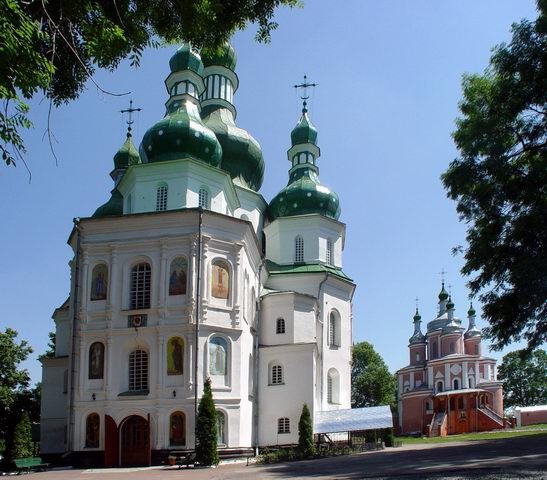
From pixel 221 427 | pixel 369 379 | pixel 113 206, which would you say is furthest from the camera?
pixel 369 379

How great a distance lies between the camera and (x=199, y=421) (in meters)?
24.5

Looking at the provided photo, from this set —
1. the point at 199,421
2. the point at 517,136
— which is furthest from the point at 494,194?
the point at 199,421

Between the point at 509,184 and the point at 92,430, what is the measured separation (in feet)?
60.9

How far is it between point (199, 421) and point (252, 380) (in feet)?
22.9

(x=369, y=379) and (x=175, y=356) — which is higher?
(x=175, y=356)

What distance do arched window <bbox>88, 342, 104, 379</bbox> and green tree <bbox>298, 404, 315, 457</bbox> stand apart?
847 cm

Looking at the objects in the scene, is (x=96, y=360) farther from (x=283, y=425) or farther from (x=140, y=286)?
(x=283, y=425)

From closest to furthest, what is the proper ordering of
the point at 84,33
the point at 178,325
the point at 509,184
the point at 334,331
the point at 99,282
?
the point at 84,33, the point at 509,184, the point at 178,325, the point at 99,282, the point at 334,331

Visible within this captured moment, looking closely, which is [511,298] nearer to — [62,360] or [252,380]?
[252,380]

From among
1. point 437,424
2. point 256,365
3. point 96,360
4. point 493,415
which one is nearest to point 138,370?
point 96,360

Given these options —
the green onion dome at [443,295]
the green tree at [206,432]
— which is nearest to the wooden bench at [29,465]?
the green tree at [206,432]

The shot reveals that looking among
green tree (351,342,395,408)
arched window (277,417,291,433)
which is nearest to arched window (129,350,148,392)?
arched window (277,417,291,433)

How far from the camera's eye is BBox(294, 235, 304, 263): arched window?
38906mm

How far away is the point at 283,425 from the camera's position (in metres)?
31.6
